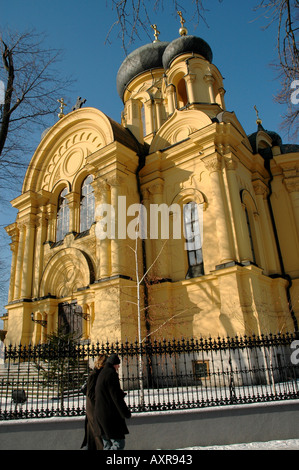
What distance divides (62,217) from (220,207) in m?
9.27

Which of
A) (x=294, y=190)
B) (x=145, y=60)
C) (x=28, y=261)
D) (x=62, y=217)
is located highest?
(x=145, y=60)

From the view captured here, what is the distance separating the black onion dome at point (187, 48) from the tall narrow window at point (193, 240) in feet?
35.0

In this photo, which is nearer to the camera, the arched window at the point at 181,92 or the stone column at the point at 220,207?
the stone column at the point at 220,207

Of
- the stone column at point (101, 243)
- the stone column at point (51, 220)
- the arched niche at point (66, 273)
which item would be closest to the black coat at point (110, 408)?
the stone column at point (101, 243)

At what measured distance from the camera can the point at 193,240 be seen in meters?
15.3

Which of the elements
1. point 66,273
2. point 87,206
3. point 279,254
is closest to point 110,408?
point 66,273

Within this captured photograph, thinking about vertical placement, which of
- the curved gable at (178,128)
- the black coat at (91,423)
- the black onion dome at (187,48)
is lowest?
the black coat at (91,423)

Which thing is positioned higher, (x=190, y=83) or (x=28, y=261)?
(x=190, y=83)

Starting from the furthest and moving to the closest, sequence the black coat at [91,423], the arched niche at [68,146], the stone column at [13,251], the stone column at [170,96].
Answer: the stone column at [13,251] < the stone column at [170,96] < the arched niche at [68,146] < the black coat at [91,423]

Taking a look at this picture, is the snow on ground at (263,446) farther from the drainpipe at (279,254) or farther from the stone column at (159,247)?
the drainpipe at (279,254)

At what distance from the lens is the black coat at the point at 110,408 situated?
421 centimetres

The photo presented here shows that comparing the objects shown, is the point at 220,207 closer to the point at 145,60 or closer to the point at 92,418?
→ the point at 92,418
